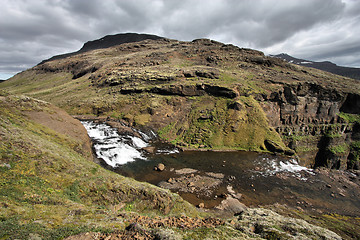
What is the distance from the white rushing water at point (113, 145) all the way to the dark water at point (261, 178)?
3.83 feet

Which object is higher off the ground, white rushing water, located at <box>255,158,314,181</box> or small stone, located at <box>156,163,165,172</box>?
small stone, located at <box>156,163,165,172</box>

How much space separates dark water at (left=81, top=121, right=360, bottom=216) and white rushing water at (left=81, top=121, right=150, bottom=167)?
1.17 meters

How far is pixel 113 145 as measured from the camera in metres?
25.6

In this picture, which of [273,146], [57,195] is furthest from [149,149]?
[273,146]

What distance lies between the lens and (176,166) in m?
23.6

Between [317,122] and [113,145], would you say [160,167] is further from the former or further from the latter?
[317,122]

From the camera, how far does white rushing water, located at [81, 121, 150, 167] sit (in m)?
23.1

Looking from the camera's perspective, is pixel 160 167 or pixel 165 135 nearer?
pixel 160 167

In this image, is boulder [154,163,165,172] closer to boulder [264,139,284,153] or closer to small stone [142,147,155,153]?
small stone [142,147,155,153]

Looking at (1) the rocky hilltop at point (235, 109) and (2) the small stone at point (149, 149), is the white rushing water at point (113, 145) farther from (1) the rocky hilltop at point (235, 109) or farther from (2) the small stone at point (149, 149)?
(1) the rocky hilltop at point (235, 109)

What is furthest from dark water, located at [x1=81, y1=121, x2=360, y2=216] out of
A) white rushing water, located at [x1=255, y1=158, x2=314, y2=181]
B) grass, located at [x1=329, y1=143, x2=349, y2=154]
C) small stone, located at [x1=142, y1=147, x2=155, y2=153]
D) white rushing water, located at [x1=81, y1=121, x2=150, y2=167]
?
A: grass, located at [x1=329, y1=143, x2=349, y2=154]

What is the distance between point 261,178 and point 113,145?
22.5 metres

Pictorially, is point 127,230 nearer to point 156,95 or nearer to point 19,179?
point 19,179

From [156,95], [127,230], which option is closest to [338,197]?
[127,230]
